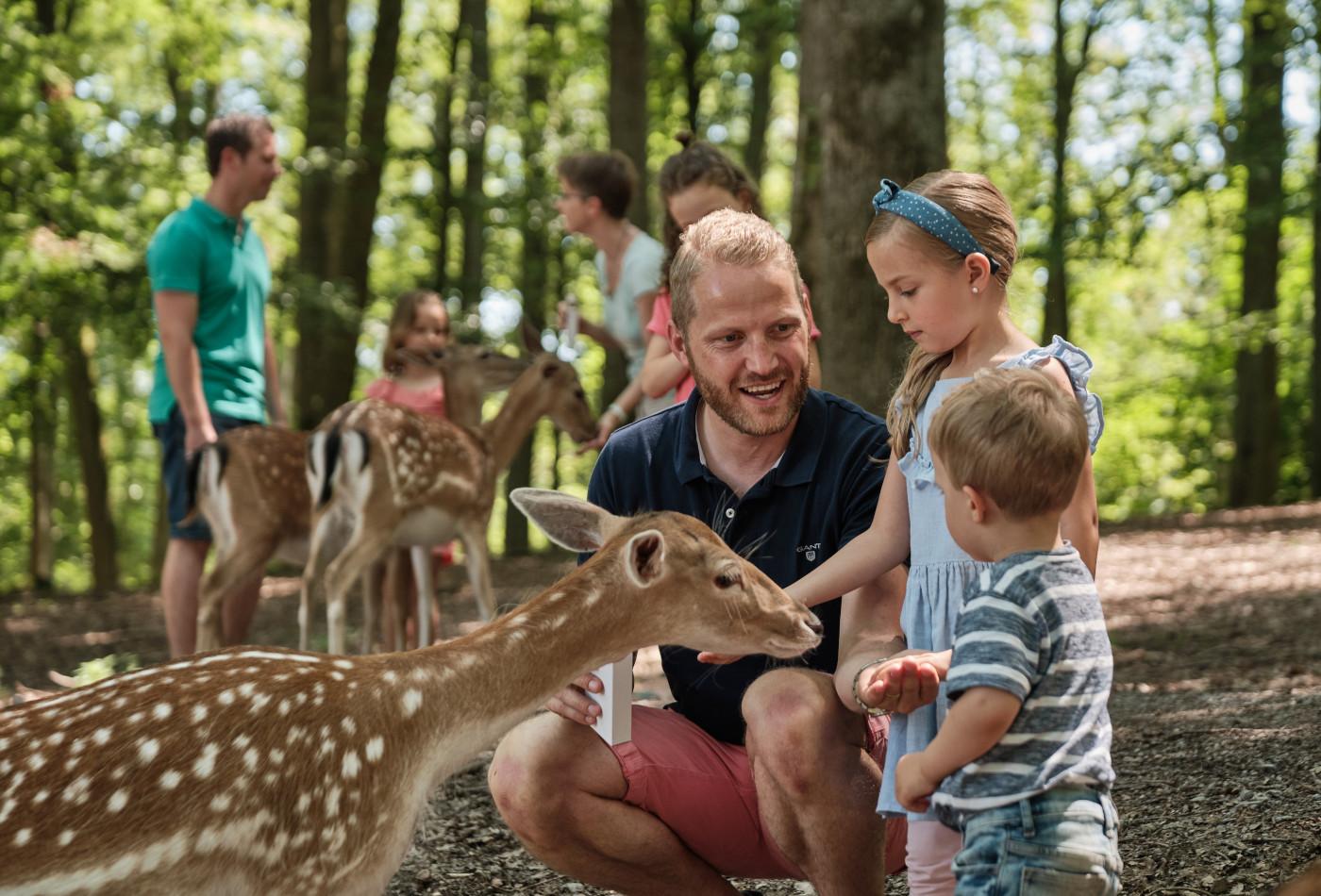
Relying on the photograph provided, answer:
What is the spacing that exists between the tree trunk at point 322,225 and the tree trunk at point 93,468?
2.99 meters

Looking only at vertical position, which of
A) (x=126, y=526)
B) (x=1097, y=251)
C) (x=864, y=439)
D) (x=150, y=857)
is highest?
(x=1097, y=251)

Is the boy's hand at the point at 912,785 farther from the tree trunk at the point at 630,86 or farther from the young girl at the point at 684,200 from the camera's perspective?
the tree trunk at the point at 630,86

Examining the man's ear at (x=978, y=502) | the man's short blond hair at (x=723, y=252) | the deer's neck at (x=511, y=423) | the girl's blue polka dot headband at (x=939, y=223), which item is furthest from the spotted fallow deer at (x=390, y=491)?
the man's ear at (x=978, y=502)

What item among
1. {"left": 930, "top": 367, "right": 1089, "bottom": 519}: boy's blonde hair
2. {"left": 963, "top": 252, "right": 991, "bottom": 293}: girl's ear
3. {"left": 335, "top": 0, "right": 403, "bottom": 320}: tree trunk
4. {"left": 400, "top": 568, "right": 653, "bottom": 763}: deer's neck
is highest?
{"left": 335, "top": 0, "right": 403, "bottom": 320}: tree trunk

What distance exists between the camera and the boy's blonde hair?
2.54 meters

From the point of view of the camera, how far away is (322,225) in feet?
49.8

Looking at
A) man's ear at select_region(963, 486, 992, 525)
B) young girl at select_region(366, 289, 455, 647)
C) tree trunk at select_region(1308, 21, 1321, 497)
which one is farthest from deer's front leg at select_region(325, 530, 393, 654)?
tree trunk at select_region(1308, 21, 1321, 497)

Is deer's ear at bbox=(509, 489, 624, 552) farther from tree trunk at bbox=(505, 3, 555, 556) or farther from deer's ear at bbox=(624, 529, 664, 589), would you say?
tree trunk at bbox=(505, 3, 555, 556)

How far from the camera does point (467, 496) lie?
25.8ft

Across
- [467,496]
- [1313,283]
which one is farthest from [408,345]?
Result: [1313,283]

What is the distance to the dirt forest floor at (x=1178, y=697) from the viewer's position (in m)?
3.89

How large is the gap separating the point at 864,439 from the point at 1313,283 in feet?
47.2

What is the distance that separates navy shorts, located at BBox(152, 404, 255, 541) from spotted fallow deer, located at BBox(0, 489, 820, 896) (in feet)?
12.4

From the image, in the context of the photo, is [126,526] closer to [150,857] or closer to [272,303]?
[272,303]
